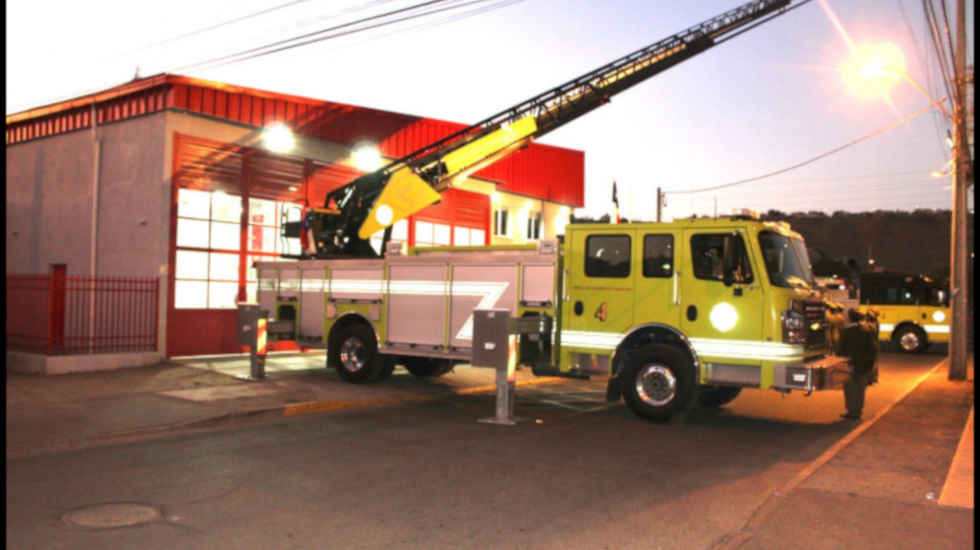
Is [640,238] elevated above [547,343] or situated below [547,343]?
above

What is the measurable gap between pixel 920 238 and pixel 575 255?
10612 centimetres

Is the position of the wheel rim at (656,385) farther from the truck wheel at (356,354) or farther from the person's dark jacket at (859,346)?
the truck wheel at (356,354)

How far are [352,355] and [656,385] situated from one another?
18.0 feet

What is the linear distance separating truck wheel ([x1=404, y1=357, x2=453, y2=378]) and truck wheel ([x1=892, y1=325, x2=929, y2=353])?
19935 millimetres

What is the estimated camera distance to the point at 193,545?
491 centimetres

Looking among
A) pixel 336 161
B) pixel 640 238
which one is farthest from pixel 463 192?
pixel 640 238

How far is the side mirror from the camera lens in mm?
9406

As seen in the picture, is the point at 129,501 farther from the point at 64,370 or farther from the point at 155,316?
the point at 155,316

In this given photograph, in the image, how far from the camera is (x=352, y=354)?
1300 centimetres

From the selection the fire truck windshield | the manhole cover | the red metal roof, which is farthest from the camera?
the red metal roof

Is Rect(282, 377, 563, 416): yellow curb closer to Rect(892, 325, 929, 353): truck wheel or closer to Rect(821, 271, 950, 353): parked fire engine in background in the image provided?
Rect(821, 271, 950, 353): parked fire engine in background

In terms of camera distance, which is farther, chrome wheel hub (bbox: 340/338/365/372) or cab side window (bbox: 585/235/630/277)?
chrome wheel hub (bbox: 340/338/365/372)

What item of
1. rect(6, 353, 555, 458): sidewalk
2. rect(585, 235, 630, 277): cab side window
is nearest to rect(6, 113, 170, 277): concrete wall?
rect(6, 353, 555, 458): sidewalk

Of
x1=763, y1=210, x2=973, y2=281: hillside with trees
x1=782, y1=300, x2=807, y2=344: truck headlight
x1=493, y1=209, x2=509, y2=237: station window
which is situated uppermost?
x1=763, y1=210, x2=973, y2=281: hillside with trees
